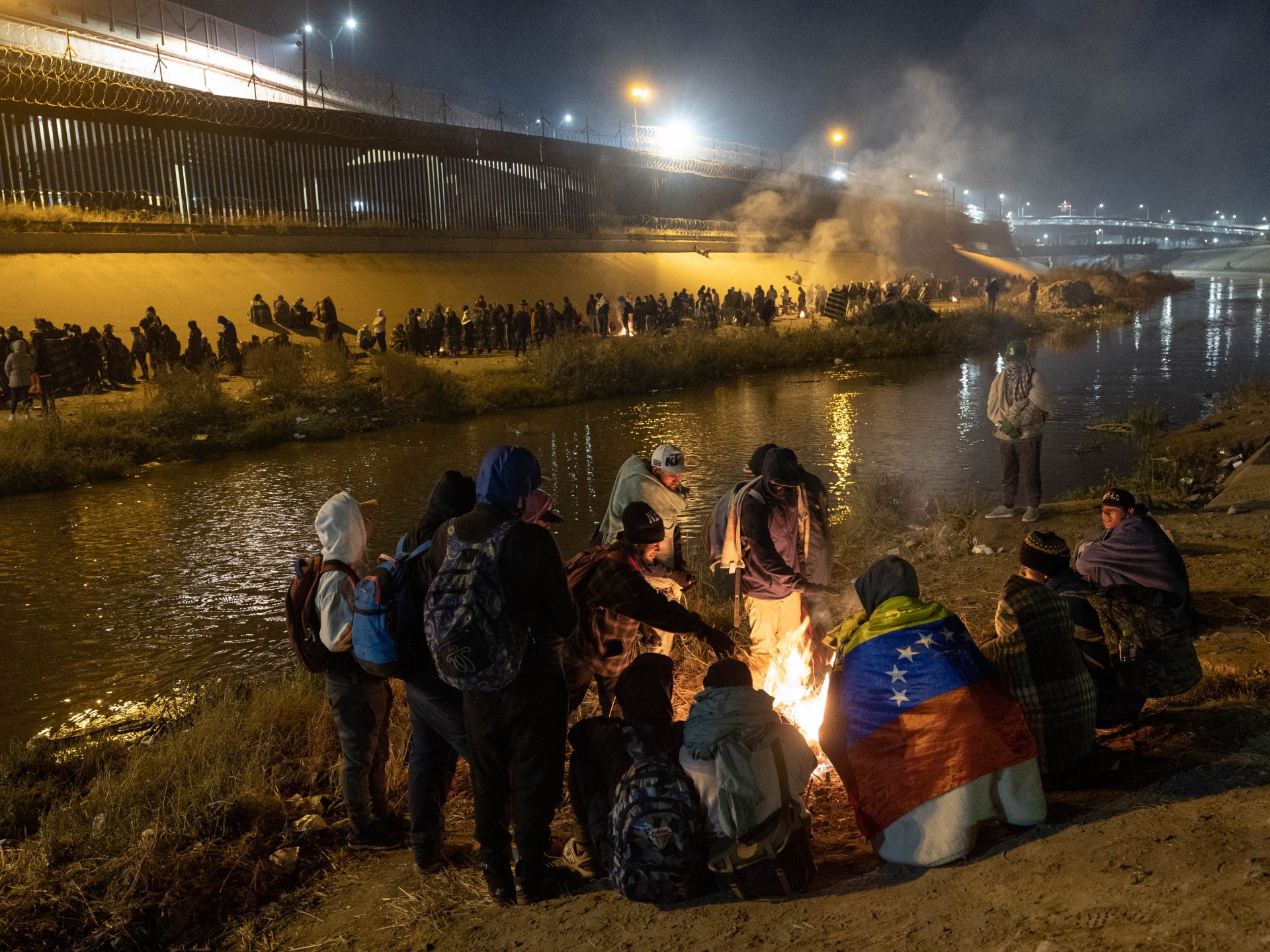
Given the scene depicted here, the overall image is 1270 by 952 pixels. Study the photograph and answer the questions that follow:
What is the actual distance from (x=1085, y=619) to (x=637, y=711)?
2.28m

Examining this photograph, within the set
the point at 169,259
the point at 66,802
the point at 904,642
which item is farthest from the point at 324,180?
the point at 904,642

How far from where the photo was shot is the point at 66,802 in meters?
4.95

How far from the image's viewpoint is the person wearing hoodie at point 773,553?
5.17m

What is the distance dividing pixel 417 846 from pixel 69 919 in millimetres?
1385

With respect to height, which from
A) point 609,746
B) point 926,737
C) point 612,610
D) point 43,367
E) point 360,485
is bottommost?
point 360,485

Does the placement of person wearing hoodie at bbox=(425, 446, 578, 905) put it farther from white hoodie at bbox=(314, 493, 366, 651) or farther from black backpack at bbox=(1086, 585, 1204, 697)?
black backpack at bbox=(1086, 585, 1204, 697)

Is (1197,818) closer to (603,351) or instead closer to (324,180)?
(603,351)

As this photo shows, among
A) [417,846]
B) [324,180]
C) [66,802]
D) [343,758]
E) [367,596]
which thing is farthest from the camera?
[324,180]

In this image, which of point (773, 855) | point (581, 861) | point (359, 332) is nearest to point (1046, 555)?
point (773, 855)

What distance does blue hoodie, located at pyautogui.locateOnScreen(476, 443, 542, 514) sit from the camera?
11.1 ft

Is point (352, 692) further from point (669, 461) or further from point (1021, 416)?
point (1021, 416)

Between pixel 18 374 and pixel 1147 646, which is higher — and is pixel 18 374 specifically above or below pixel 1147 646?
above

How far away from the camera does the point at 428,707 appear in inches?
147

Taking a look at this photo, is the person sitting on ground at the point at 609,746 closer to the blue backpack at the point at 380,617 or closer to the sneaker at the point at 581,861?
the sneaker at the point at 581,861
